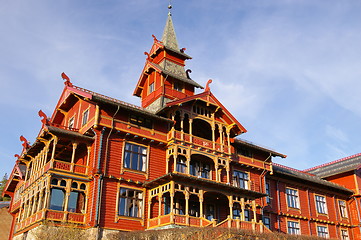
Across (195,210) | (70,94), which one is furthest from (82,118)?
(195,210)

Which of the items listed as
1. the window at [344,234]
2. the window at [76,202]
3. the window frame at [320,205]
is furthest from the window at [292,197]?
the window at [76,202]

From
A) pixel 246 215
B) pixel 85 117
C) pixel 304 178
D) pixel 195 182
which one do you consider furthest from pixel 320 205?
pixel 85 117

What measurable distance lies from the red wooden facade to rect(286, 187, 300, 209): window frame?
11 centimetres

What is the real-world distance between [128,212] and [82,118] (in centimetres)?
863

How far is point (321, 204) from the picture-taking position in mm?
41875

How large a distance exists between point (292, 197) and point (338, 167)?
13.6 meters

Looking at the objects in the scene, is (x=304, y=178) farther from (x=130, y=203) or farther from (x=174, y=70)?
(x=130, y=203)

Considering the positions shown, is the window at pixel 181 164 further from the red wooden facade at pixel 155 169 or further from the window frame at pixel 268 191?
the window frame at pixel 268 191

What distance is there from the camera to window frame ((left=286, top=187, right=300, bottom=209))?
38.7 m

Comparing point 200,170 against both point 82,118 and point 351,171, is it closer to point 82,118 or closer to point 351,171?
point 82,118

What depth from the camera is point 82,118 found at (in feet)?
101

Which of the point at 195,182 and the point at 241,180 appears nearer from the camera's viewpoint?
the point at 195,182

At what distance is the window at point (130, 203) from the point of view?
1057 inches

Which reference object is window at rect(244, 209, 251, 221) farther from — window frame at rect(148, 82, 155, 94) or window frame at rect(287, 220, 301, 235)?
window frame at rect(148, 82, 155, 94)
